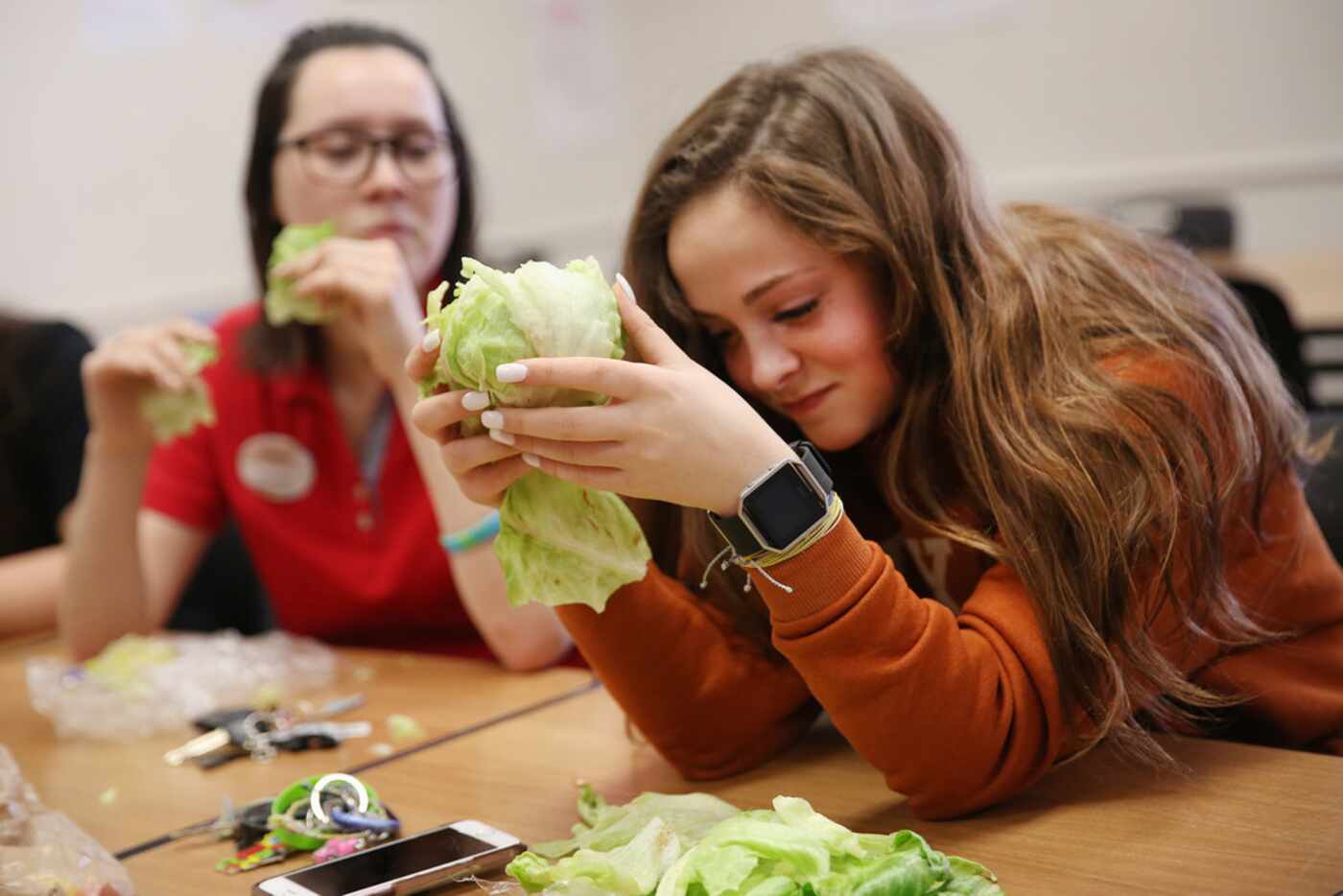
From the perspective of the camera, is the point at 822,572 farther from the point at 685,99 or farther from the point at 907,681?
the point at 685,99

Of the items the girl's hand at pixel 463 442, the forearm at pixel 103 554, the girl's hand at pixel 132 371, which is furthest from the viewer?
the forearm at pixel 103 554

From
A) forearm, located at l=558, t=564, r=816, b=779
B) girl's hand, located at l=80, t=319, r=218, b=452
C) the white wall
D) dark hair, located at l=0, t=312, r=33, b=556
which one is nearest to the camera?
forearm, located at l=558, t=564, r=816, b=779

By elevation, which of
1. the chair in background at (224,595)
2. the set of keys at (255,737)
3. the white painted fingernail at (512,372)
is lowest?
the chair in background at (224,595)

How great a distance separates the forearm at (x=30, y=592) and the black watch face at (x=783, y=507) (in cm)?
186

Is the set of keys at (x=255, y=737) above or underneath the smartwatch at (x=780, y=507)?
underneath

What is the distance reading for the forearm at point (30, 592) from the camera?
257 cm

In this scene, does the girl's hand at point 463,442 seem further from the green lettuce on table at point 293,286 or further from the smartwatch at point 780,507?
the green lettuce on table at point 293,286

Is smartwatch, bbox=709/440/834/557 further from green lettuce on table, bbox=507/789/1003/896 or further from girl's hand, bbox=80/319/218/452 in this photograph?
girl's hand, bbox=80/319/218/452

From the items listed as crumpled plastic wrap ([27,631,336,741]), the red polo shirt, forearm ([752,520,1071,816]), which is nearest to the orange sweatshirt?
forearm ([752,520,1071,816])

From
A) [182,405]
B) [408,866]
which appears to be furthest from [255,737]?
[182,405]

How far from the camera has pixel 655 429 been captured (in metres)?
1.23

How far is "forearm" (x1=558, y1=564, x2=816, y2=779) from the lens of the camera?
1.53m

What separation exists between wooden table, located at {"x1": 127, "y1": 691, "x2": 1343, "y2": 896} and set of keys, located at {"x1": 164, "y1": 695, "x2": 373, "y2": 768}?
164mm

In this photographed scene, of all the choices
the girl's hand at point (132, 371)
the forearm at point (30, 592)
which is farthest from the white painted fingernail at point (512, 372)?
the forearm at point (30, 592)
